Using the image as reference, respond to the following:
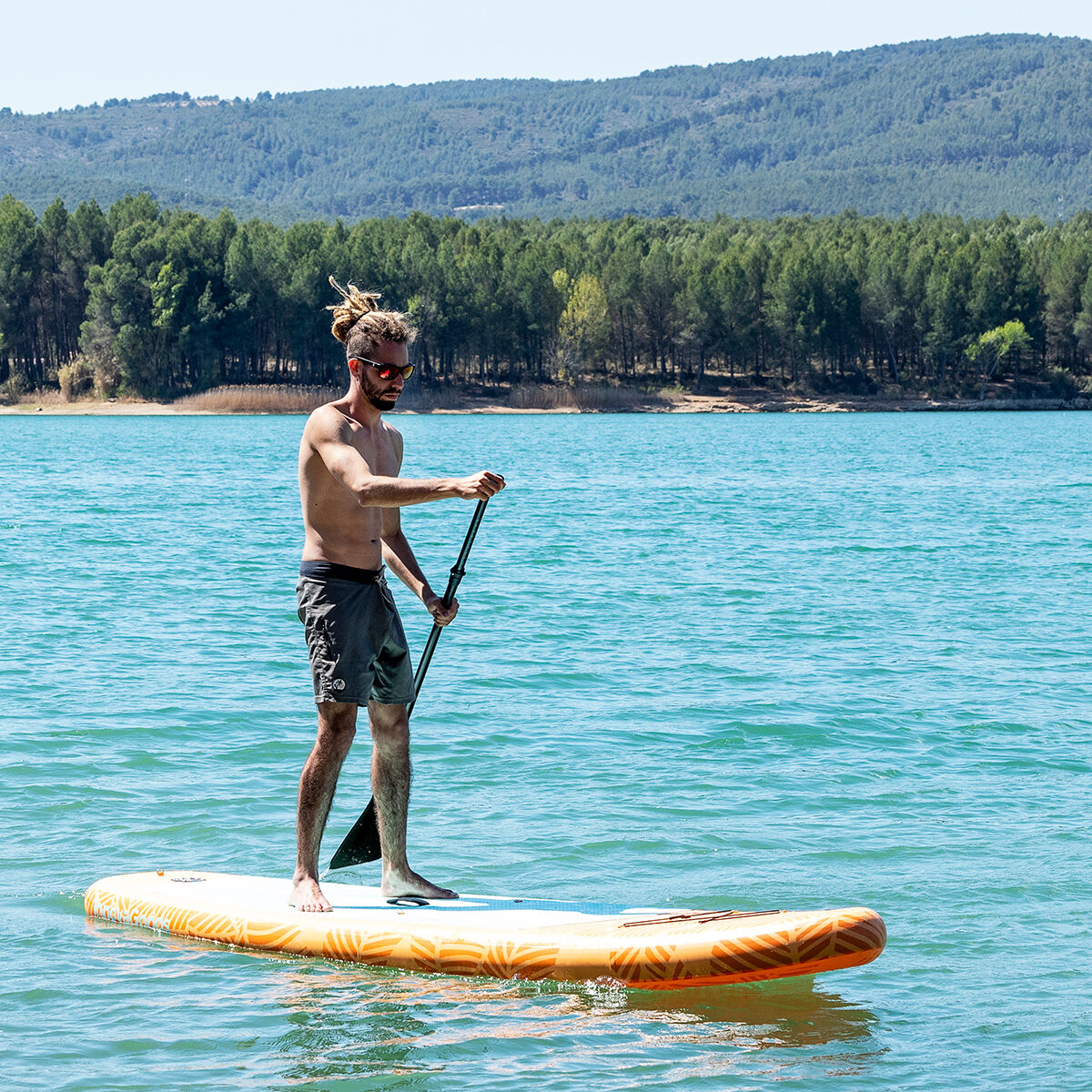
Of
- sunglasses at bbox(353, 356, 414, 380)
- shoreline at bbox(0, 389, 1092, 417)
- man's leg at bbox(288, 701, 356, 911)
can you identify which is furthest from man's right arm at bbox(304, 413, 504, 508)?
shoreline at bbox(0, 389, 1092, 417)

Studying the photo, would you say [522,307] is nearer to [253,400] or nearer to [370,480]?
[253,400]

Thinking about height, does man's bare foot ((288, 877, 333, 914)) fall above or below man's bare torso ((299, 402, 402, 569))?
below

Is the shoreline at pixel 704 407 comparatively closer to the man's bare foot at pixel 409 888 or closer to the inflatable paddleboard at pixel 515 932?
the inflatable paddleboard at pixel 515 932

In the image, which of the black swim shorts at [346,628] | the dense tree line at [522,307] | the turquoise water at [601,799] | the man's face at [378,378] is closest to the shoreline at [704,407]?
the dense tree line at [522,307]

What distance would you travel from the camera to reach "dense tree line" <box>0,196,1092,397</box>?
360 ft

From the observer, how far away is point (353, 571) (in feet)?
23.4

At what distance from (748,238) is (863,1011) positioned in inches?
5544

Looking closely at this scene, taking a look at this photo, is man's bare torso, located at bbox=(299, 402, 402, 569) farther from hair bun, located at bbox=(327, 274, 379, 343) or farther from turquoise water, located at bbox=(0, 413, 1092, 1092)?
turquoise water, located at bbox=(0, 413, 1092, 1092)

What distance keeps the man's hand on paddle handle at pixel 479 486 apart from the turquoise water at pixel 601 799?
7.65 feet

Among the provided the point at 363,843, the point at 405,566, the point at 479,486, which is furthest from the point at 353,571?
the point at 363,843

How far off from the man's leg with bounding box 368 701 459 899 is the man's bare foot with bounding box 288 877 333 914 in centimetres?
35

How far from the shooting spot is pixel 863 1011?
692 centimetres

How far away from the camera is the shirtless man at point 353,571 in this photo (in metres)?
7.03

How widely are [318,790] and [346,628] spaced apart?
85cm
